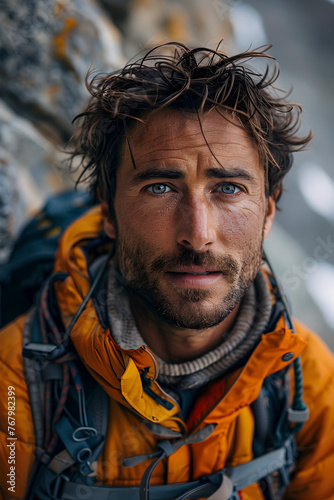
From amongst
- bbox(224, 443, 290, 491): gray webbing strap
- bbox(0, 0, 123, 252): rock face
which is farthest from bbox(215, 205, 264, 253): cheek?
bbox(0, 0, 123, 252): rock face

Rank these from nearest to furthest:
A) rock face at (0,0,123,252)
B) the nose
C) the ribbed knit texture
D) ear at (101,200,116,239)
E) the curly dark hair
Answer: the nose < the curly dark hair < the ribbed knit texture < ear at (101,200,116,239) < rock face at (0,0,123,252)

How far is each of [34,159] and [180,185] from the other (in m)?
2.32

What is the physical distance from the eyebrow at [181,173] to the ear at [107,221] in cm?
35

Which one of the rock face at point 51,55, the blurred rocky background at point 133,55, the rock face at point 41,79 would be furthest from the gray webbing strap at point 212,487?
the rock face at point 51,55

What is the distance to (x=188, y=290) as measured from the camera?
134 cm

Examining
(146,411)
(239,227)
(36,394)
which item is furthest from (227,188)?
(36,394)

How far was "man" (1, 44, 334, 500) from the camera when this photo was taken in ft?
4.42

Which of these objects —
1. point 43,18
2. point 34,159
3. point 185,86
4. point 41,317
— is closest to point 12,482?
point 41,317

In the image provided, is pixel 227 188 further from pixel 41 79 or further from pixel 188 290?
pixel 41 79

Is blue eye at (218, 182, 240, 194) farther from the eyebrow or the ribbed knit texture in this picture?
the ribbed knit texture

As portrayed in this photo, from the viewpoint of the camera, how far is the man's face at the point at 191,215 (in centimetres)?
132

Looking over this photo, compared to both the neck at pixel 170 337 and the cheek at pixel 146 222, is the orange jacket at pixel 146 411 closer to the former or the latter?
the neck at pixel 170 337

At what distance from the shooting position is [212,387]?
1540 mm

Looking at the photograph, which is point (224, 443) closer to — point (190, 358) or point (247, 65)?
point (190, 358)
